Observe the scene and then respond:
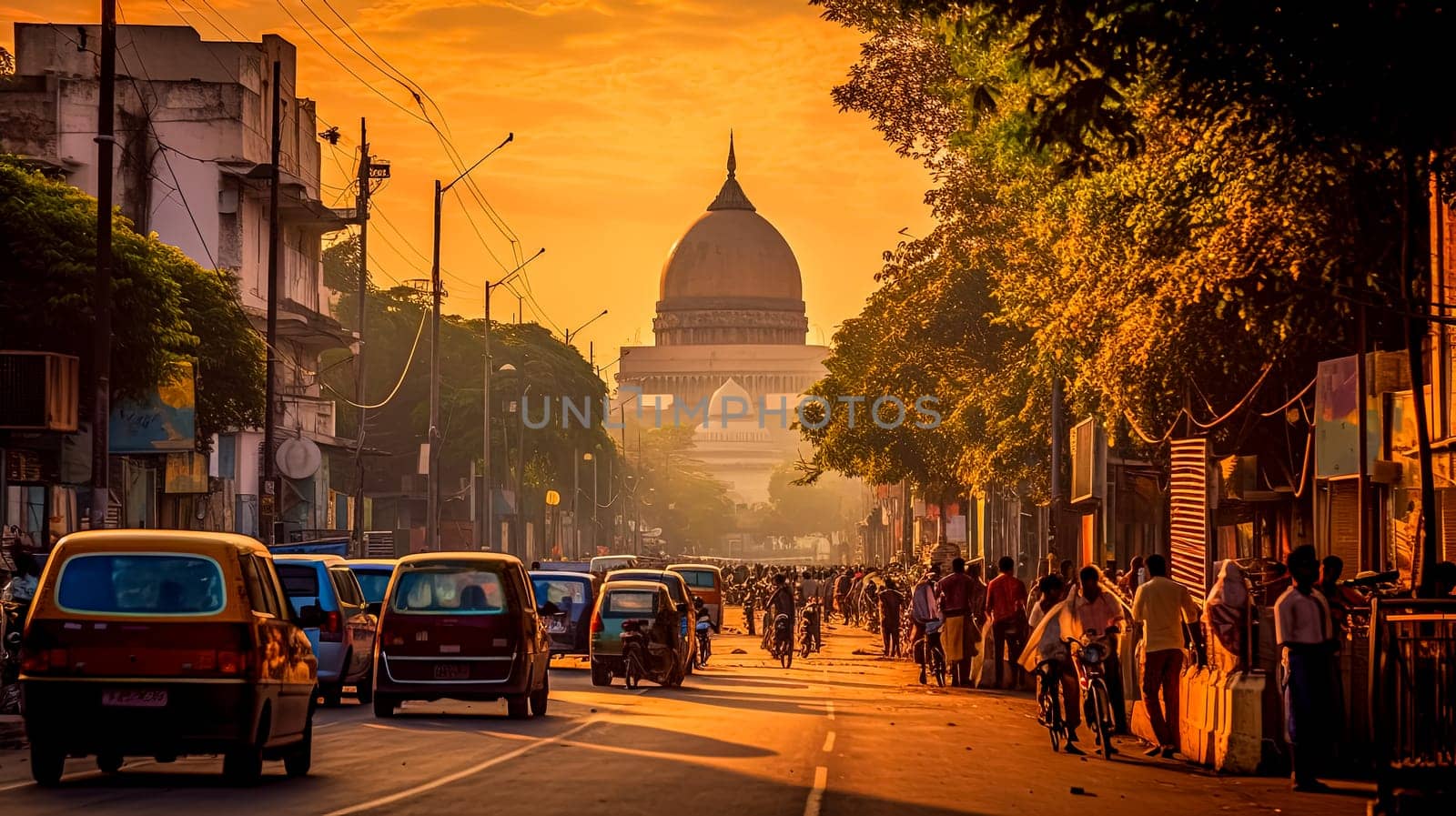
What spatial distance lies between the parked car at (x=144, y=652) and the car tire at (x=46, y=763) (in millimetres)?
10

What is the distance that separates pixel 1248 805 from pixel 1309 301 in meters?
8.58

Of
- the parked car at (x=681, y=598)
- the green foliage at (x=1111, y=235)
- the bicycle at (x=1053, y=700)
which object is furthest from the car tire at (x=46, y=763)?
the parked car at (x=681, y=598)

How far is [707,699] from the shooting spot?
26.3m

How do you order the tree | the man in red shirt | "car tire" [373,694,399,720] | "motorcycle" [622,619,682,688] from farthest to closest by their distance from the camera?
the tree → "motorcycle" [622,619,682,688] → the man in red shirt → "car tire" [373,694,399,720]

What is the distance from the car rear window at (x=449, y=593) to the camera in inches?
859

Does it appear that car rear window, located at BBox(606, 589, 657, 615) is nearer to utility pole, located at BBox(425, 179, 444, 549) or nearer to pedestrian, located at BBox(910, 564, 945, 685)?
pedestrian, located at BBox(910, 564, 945, 685)

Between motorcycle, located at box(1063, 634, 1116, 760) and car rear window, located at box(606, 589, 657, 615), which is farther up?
car rear window, located at box(606, 589, 657, 615)

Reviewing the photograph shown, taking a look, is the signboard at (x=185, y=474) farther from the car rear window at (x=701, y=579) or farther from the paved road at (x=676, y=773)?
the paved road at (x=676, y=773)

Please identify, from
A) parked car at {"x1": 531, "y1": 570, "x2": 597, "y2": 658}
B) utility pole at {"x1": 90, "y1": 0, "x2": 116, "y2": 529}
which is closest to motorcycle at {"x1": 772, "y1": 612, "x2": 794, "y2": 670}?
parked car at {"x1": 531, "y1": 570, "x2": 597, "y2": 658}

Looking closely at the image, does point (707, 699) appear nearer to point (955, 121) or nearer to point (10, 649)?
point (10, 649)

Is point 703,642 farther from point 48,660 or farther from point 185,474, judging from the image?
point 48,660

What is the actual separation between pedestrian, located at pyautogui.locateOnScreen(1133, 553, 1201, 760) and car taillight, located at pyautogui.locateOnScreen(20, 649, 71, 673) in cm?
897

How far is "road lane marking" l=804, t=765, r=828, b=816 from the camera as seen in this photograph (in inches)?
522

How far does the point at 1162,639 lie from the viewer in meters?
19.1
